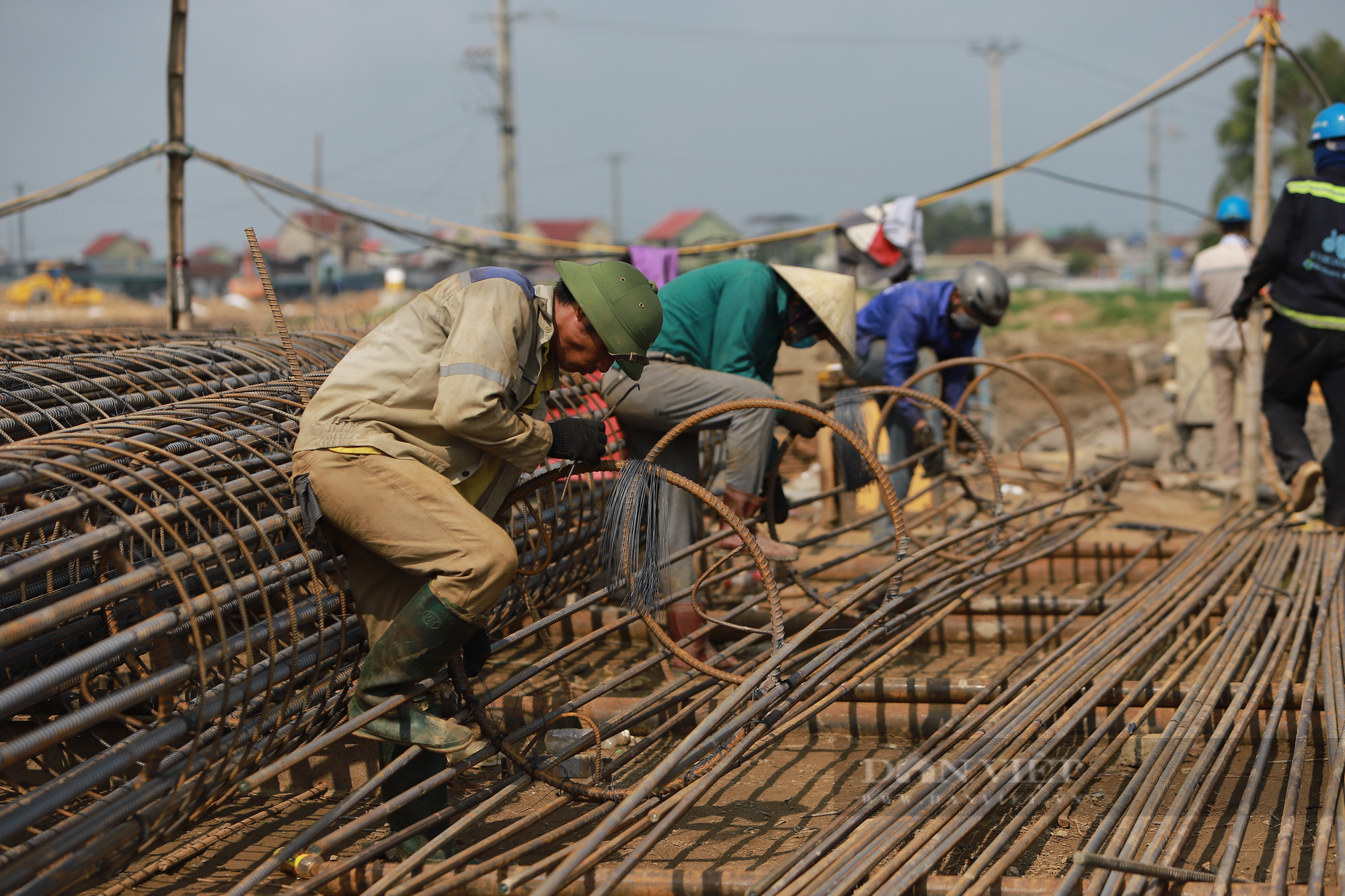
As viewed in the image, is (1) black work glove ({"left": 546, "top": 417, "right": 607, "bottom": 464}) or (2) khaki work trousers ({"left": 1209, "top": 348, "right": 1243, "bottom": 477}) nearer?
(1) black work glove ({"left": 546, "top": 417, "right": 607, "bottom": 464})

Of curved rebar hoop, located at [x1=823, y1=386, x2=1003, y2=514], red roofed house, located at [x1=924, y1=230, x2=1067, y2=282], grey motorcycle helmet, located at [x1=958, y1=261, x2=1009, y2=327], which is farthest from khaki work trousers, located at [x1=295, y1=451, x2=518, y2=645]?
red roofed house, located at [x1=924, y1=230, x2=1067, y2=282]

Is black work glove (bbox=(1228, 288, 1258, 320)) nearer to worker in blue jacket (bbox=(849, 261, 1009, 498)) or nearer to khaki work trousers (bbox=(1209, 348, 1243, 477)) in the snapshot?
worker in blue jacket (bbox=(849, 261, 1009, 498))

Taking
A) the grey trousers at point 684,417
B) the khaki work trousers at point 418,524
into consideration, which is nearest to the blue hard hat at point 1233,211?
the grey trousers at point 684,417

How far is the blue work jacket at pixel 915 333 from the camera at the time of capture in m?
6.41

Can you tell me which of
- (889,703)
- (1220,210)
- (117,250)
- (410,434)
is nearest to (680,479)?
(410,434)

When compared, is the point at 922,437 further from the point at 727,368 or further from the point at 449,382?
the point at 449,382

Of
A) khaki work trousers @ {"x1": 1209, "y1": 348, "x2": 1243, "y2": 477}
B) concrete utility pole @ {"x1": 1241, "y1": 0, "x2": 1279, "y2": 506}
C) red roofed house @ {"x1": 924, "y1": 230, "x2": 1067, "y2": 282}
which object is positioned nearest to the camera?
concrete utility pole @ {"x1": 1241, "y1": 0, "x2": 1279, "y2": 506}

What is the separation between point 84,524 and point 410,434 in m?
0.78

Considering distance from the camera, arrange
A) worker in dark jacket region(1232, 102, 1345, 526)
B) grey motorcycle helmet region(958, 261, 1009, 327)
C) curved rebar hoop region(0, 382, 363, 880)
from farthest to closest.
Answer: grey motorcycle helmet region(958, 261, 1009, 327), worker in dark jacket region(1232, 102, 1345, 526), curved rebar hoop region(0, 382, 363, 880)

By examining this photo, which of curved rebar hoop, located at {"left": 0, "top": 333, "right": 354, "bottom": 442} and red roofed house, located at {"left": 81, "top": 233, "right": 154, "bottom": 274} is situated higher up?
red roofed house, located at {"left": 81, "top": 233, "right": 154, "bottom": 274}

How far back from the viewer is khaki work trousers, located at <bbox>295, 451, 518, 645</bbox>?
271cm

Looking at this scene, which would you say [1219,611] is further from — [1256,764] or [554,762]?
[554,762]

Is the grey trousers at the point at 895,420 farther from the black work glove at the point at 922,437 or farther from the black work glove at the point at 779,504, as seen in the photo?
the black work glove at the point at 779,504

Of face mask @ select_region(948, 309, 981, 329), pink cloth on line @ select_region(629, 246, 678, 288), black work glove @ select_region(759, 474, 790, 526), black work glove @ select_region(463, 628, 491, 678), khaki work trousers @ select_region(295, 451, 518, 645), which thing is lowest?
black work glove @ select_region(463, 628, 491, 678)
